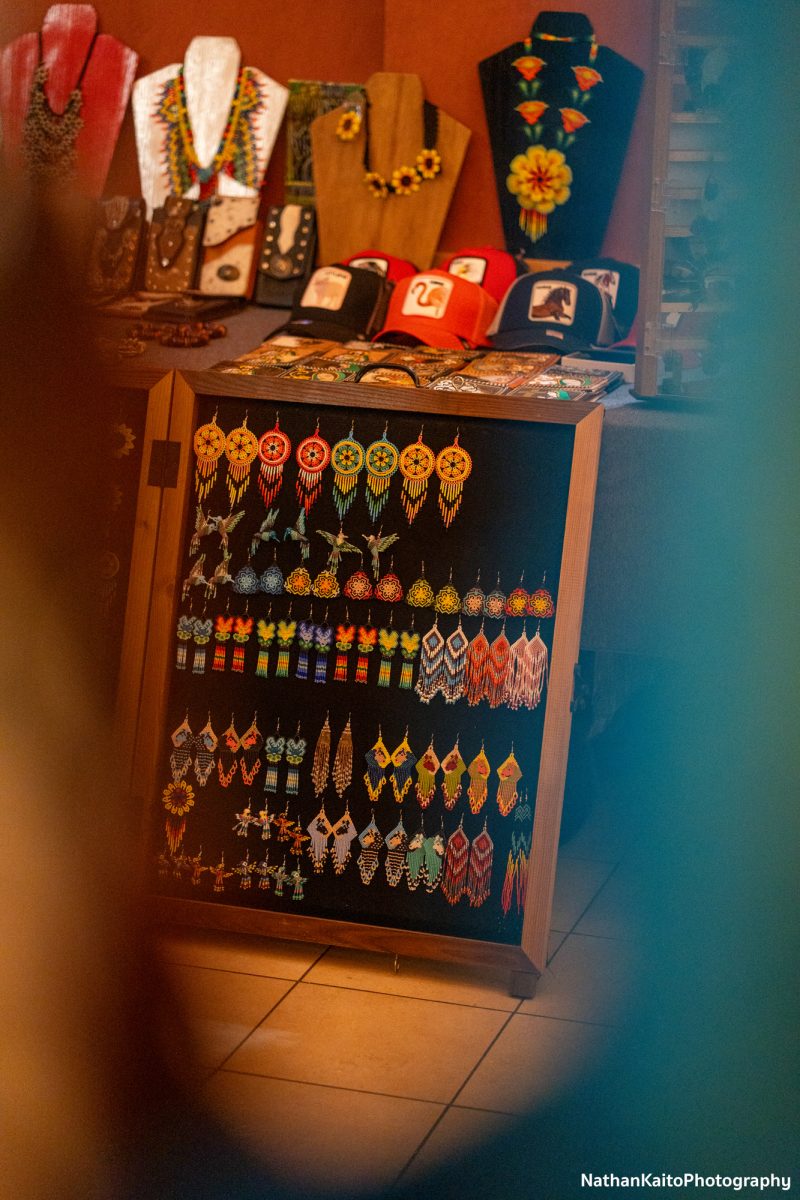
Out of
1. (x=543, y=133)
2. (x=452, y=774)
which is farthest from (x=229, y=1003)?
(x=543, y=133)

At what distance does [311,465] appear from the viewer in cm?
237

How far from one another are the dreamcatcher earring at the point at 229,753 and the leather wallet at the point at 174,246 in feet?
7.23

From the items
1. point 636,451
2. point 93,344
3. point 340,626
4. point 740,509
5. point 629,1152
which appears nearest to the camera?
point 93,344

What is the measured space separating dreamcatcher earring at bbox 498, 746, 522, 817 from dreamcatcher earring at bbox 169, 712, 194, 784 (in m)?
0.56

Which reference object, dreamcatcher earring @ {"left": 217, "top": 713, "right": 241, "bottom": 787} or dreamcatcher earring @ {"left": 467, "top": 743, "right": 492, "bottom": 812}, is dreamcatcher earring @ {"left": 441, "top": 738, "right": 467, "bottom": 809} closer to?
dreamcatcher earring @ {"left": 467, "top": 743, "right": 492, "bottom": 812}

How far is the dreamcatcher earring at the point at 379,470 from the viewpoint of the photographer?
234 cm

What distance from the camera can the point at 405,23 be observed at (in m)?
4.32

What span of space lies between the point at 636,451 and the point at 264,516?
29.8 inches

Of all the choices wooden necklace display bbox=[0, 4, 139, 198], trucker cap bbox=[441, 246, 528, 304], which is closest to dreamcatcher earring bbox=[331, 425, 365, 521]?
trucker cap bbox=[441, 246, 528, 304]

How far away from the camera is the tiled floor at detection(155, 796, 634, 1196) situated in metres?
1.90

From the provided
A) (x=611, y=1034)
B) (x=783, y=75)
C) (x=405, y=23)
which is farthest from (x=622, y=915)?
(x=405, y=23)

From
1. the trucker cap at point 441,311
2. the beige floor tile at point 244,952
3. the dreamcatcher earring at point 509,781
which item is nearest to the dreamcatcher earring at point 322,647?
the dreamcatcher earring at point 509,781

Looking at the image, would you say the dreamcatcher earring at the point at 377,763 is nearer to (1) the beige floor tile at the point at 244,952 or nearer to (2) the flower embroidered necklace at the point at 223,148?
(1) the beige floor tile at the point at 244,952

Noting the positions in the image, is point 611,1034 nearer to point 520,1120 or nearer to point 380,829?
point 520,1120
